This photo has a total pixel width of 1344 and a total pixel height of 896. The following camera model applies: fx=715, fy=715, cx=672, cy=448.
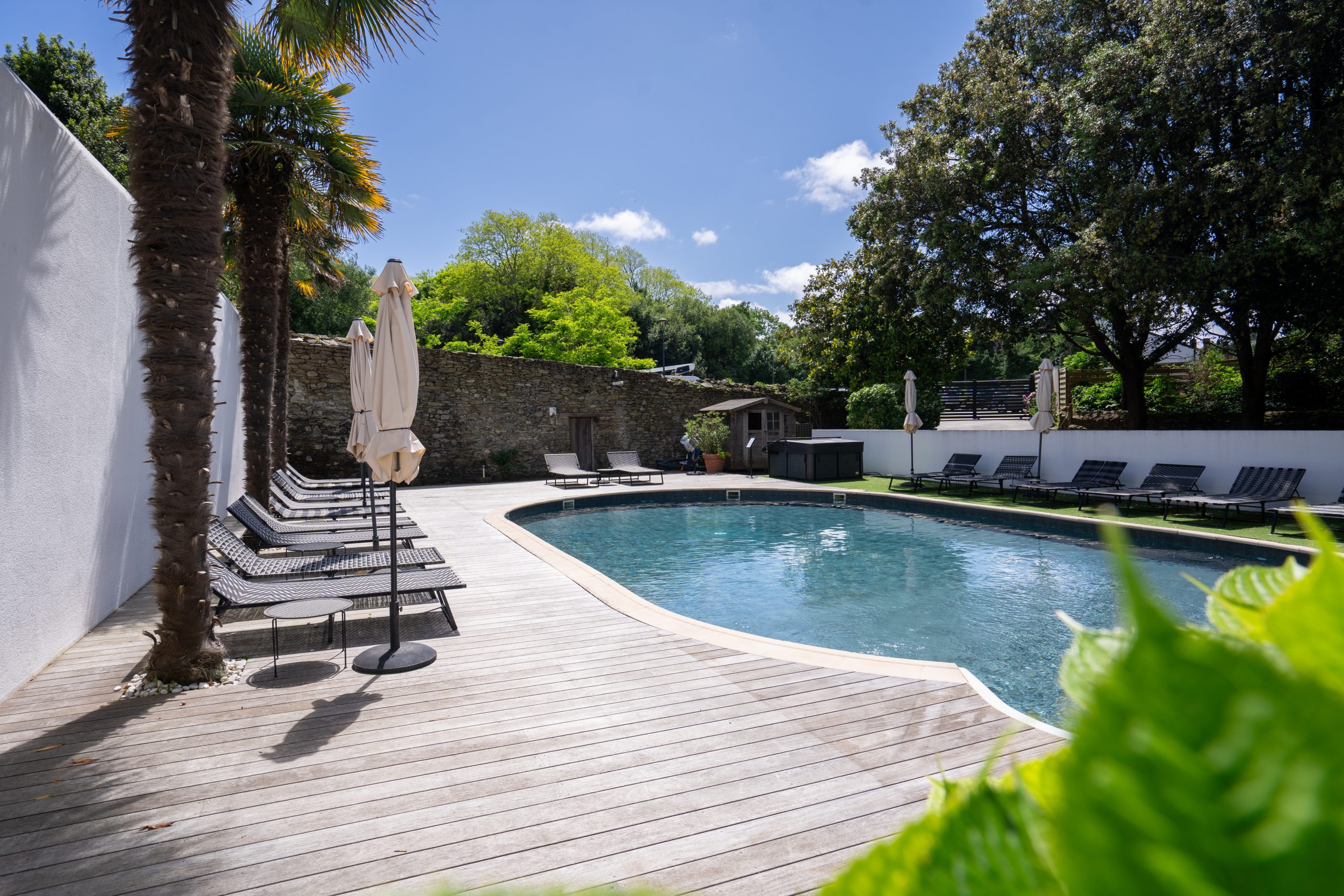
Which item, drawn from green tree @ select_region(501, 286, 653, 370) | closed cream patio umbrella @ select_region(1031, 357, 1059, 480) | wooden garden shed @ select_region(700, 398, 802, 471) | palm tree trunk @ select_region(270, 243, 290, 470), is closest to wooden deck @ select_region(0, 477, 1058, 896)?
palm tree trunk @ select_region(270, 243, 290, 470)

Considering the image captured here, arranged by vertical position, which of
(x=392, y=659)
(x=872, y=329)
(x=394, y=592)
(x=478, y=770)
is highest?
(x=872, y=329)

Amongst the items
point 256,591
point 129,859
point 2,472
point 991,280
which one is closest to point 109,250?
point 2,472

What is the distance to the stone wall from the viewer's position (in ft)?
54.1

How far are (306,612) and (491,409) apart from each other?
48.7ft

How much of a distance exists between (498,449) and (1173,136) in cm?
1606

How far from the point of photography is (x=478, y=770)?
3260 mm

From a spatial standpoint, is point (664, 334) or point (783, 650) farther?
point (664, 334)

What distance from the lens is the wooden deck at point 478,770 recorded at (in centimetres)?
260

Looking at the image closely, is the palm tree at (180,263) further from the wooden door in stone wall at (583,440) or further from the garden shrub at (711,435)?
the garden shrub at (711,435)

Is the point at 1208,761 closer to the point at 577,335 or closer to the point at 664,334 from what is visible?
the point at 577,335

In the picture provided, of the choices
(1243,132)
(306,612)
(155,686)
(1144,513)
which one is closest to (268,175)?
(306,612)

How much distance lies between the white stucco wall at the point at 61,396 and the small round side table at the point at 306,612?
4.47ft

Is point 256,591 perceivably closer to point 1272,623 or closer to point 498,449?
point 1272,623

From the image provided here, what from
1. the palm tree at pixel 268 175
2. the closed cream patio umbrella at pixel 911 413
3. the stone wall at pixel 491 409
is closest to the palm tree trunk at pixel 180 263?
the palm tree at pixel 268 175
